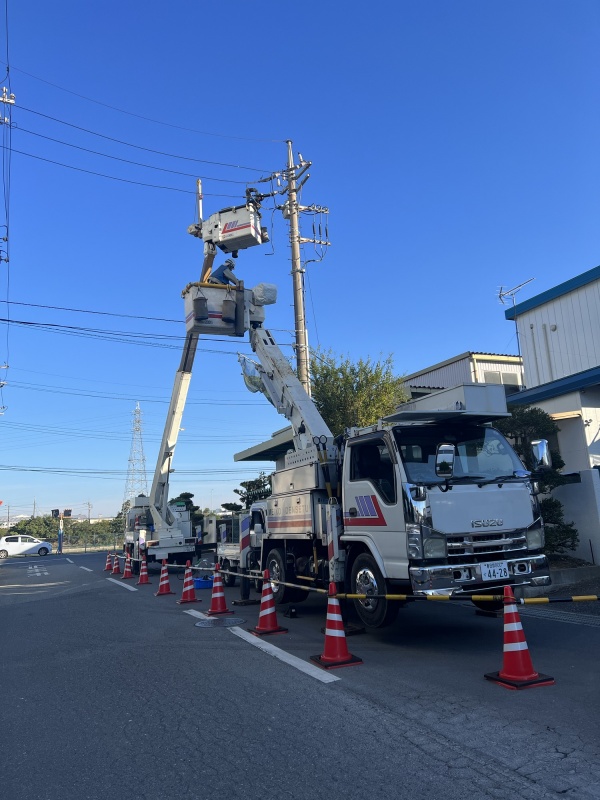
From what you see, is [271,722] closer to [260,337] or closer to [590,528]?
[260,337]

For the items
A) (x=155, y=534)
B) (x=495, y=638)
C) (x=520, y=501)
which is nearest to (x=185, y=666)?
(x=495, y=638)

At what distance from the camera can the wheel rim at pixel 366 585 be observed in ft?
25.3

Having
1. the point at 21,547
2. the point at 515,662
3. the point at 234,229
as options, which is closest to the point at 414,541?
the point at 515,662

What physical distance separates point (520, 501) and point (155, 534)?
584 inches

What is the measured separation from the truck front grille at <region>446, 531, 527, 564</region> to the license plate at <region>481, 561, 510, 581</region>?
0.33ft

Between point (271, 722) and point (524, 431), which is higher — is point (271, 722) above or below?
below

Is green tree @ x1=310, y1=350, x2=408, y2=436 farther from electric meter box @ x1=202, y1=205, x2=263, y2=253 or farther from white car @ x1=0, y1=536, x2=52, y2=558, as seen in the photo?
white car @ x1=0, y1=536, x2=52, y2=558

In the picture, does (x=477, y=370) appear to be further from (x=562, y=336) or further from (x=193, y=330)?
(x=193, y=330)

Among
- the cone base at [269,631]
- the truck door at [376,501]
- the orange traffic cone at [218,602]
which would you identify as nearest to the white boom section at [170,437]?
the orange traffic cone at [218,602]

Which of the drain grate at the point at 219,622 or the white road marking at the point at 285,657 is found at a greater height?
the drain grate at the point at 219,622

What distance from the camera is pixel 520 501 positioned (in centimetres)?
759

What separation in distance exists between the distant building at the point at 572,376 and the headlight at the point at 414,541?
759 cm

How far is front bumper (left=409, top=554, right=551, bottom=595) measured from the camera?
6.88 metres

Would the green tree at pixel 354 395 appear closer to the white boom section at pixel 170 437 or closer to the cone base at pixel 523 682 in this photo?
the white boom section at pixel 170 437
